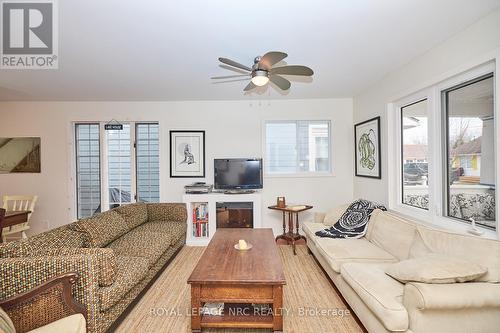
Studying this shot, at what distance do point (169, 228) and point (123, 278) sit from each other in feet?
4.81

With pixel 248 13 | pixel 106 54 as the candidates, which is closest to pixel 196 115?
pixel 106 54

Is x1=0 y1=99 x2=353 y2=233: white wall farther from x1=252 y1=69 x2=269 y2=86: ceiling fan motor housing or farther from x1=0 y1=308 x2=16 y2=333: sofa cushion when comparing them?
x1=0 y1=308 x2=16 y2=333: sofa cushion

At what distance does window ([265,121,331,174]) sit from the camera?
4426mm

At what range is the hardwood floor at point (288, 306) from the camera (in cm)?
204

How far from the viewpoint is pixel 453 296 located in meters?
1.45

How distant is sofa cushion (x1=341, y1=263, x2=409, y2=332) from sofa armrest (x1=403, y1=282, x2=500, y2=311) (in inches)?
4.4

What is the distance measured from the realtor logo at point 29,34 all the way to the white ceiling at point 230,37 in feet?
0.28

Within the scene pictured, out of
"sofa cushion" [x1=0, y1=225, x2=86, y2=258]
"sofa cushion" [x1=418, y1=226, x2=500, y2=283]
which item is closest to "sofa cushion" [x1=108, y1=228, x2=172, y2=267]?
"sofa cushion" [x1=0, y1=225, x2=86, y2=258]

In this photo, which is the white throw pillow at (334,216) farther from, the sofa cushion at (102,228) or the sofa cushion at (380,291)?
the sofa cushion at (102,228)

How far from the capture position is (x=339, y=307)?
2.30 metres

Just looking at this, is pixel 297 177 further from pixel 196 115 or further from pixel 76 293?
pixel 76 293

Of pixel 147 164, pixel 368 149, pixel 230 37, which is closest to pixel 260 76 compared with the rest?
pixel 230 37

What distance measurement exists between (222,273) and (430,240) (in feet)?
5.79

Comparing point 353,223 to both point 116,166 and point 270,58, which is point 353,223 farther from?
point 116,166
